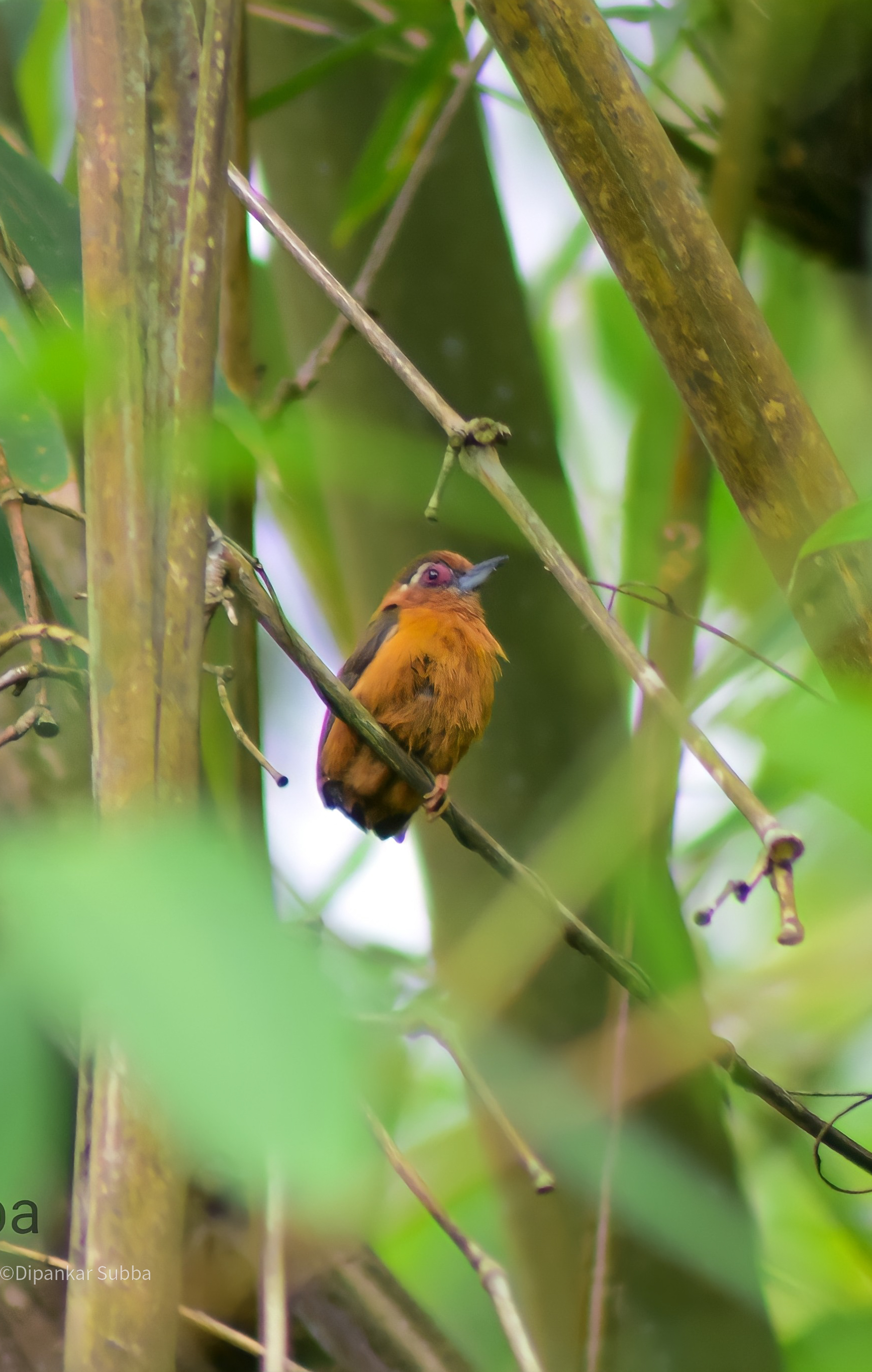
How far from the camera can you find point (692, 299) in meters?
1.09

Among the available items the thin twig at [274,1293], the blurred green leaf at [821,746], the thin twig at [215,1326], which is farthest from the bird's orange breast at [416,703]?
the blurred green leaf at [821,746]

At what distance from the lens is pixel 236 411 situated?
118cm

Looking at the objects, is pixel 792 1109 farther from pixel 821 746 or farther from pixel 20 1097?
pixel 20 1097

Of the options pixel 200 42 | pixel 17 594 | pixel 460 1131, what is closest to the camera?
pixel 200 42

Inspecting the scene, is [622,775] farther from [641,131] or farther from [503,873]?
[641,131]

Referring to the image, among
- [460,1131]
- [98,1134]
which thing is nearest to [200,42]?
[98,1134]

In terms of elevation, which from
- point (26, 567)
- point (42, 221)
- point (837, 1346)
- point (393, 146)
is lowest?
point (837, 1346)

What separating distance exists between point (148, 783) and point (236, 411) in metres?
0.79

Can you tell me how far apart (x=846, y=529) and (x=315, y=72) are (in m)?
1.51

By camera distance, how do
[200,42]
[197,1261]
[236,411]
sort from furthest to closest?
[197,1261]
[236,411]
[200,42]

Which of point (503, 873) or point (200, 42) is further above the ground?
point (200, 42)

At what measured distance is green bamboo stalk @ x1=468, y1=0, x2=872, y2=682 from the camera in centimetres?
106

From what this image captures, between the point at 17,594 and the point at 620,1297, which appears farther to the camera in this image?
the point at 620,1297

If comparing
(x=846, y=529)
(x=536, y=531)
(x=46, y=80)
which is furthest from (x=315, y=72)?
(x=846, y=529)
